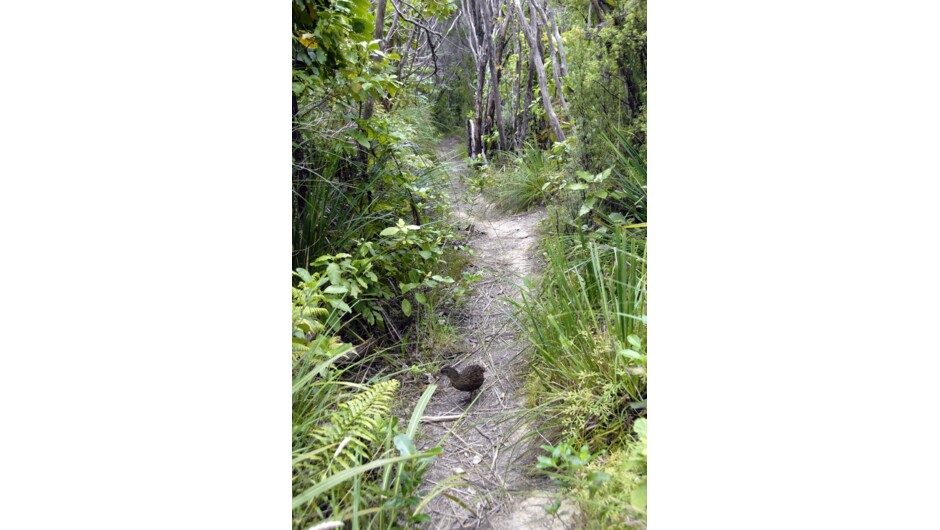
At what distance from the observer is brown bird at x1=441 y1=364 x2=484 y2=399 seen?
1.90 m

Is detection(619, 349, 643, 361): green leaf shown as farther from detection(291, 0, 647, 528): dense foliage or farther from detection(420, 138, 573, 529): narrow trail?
detection(420, 138, 573, 529): narrow trail

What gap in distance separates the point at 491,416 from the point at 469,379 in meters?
0.17

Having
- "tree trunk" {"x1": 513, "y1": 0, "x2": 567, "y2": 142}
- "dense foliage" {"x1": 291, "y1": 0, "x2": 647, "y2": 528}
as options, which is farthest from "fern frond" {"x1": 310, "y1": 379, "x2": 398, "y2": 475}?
"tree trunk" {"x1": 513, "y1": 0, "x2": 567, "y2": 142}

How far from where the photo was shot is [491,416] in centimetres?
178

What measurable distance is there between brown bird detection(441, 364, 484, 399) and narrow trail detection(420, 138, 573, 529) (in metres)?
0.04

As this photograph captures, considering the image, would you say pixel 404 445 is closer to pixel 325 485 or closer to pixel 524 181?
pixel 325 485

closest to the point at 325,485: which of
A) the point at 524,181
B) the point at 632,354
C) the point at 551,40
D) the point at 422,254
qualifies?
the point at 632,354

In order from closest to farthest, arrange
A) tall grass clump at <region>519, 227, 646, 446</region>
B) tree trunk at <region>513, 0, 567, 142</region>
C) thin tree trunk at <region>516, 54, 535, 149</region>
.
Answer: tall grass clump at <region>519, 227, 646, 446</region>, tree trunk at <region>513, 0, 567, 142</region>, thin tree trunk at <region>516, 54, 535, 149</region>
